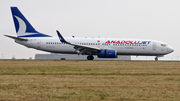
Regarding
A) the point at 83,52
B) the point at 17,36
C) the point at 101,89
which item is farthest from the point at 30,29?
the point at 101,89

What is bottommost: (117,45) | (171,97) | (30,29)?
(171,97)

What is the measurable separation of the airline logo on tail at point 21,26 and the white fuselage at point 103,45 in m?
1.09

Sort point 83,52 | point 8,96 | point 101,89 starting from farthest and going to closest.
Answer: point 83,52 < point 101,89 < point 8,96

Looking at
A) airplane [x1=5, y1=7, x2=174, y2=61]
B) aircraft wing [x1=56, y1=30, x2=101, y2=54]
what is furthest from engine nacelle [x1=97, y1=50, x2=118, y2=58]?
airplane [x1=5, y1=7, x2=174, y2=61]

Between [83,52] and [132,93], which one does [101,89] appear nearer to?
[132,93]

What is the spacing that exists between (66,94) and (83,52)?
27.3 meters

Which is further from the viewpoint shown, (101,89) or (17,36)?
(17,36)

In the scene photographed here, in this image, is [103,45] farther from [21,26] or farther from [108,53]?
[21,26]

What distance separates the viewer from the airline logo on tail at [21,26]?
3806 cm

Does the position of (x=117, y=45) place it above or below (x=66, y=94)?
above

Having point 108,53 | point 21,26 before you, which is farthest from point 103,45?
point 21,26

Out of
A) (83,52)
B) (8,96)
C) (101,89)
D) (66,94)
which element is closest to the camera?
(8,96)

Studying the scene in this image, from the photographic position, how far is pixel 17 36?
126 ft

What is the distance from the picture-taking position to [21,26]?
125ft
